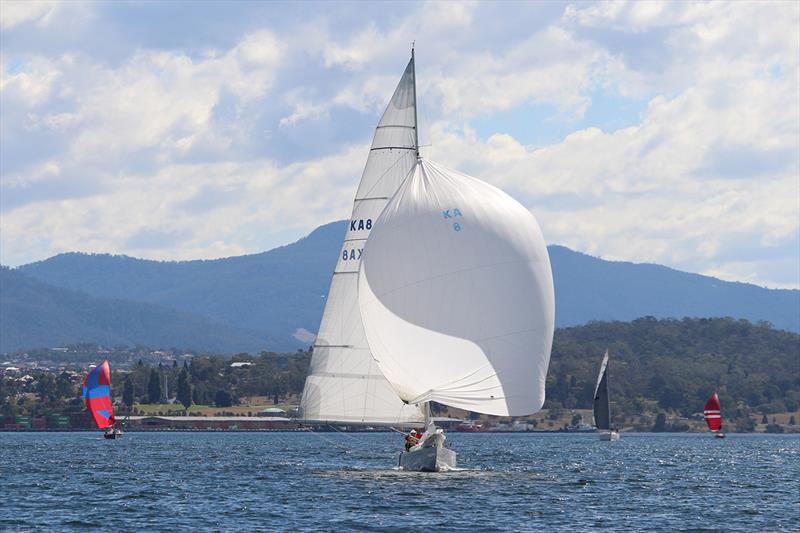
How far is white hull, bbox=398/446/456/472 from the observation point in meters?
62.8

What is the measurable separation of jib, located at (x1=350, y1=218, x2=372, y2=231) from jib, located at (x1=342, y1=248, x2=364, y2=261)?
1059 millimetres

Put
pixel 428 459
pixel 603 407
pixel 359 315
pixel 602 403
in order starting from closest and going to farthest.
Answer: pixel 428 459 → pixel 359 315 → pixel 602 403 → pixel 603 407

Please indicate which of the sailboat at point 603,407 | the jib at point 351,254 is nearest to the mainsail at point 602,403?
the sailboat at point 603,407

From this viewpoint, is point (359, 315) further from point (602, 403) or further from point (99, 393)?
point (602, 403)

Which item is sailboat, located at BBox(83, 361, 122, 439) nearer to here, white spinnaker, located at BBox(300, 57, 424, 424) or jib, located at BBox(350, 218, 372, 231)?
white spinnaker, located at BBox(300, 57, 424, 424)

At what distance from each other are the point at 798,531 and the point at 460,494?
14.8 meters

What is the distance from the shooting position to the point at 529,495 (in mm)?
61406

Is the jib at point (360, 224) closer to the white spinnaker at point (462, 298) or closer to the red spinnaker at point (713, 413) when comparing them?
the white spinnaker at point (462, 298)

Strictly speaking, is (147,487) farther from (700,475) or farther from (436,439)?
(700,475)

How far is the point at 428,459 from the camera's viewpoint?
6331cm

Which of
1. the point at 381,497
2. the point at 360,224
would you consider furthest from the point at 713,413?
the point at 381,497

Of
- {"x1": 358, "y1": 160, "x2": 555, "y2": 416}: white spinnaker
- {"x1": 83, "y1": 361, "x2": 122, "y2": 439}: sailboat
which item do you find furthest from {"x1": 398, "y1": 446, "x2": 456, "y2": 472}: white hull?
{"x1": 83, "y1": 361, "x2": 122, "y2": 439}: sailboat

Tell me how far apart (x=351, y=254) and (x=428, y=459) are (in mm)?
10461

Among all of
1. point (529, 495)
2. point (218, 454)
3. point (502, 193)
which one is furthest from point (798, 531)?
point (218, 454)
